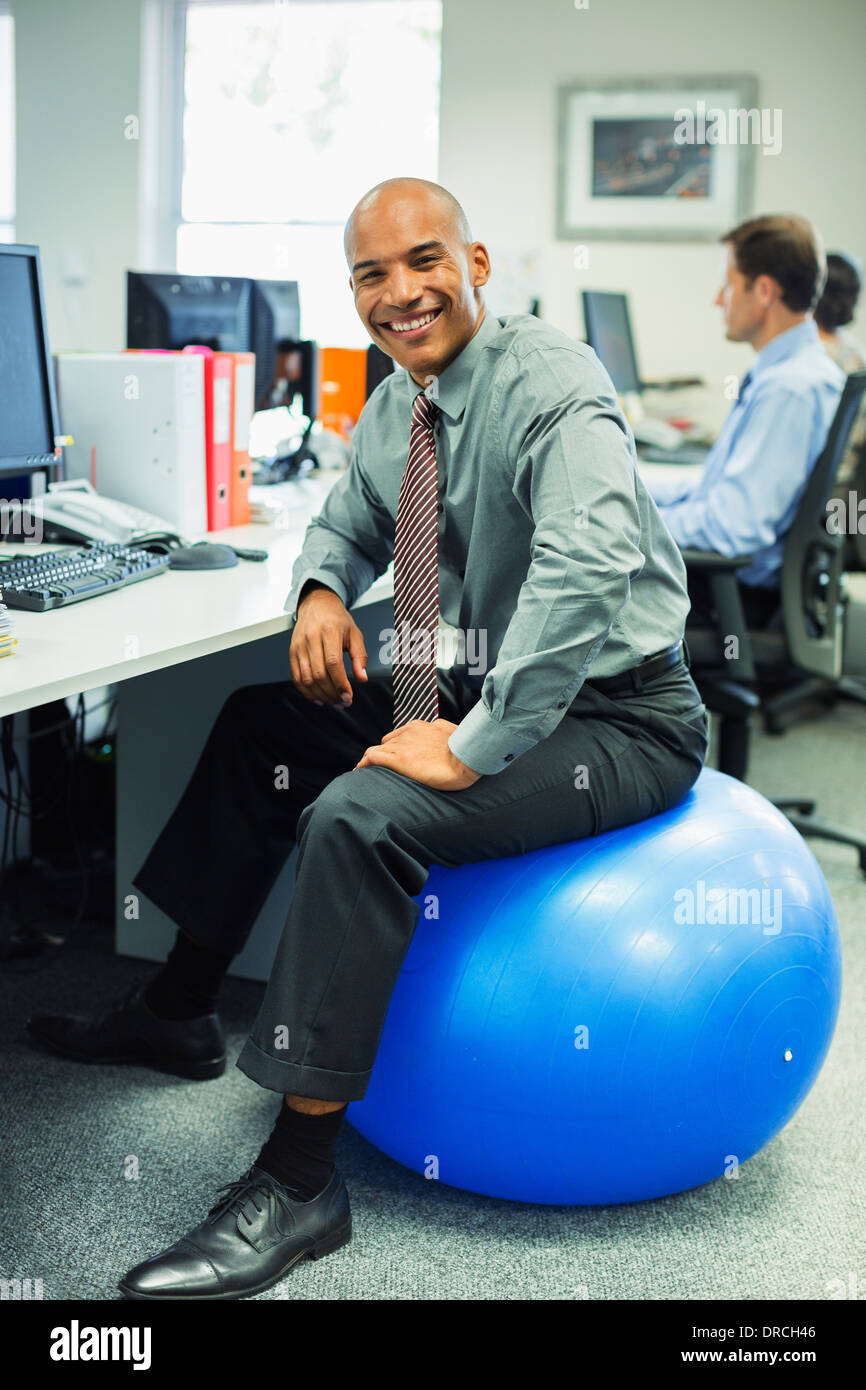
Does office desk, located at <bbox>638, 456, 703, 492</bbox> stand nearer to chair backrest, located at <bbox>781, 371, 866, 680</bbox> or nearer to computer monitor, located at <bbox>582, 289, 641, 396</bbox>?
computer monitor, located at <bbox>582, 289, 641, 396</bbox>

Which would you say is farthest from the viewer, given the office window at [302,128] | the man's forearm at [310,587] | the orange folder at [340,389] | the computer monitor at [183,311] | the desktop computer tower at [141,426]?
the office window at [302,128]

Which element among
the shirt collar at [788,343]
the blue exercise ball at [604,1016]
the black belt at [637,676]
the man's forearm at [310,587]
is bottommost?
the blue exercise ball at [604,1016]

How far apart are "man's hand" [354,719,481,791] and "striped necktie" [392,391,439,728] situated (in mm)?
164

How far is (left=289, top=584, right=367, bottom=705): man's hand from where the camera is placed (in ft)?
5.44

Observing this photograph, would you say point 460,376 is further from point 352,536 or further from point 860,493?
point 860,493

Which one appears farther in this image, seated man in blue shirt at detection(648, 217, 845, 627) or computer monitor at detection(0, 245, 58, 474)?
seated man in blue shirt at detection(648, 217, 845, 627)

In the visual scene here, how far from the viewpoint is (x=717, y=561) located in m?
2.56

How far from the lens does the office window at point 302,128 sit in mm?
5328

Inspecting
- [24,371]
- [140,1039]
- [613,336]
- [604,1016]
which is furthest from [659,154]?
[604,1016]

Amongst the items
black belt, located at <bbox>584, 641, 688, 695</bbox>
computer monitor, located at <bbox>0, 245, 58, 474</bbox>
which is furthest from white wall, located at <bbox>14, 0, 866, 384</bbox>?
black belt, located at <bbox>584, 641, 688, 695</bbox>

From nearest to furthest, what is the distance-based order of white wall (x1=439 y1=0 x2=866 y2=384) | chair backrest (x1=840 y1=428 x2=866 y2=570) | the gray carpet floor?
the gray carpet floor, chair backrest (x1=840 y1=428 x2=866 y2=570), white wall (x1=439 y1=0 x2=866 y2=384)

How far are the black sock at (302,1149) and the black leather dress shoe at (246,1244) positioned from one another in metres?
0.01

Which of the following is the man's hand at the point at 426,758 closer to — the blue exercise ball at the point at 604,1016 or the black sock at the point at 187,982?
the blue exercise ball at the point at 604,1016

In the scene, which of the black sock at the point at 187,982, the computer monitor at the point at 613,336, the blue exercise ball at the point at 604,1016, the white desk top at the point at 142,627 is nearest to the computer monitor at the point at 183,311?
the white desk top at the point at 142,627
